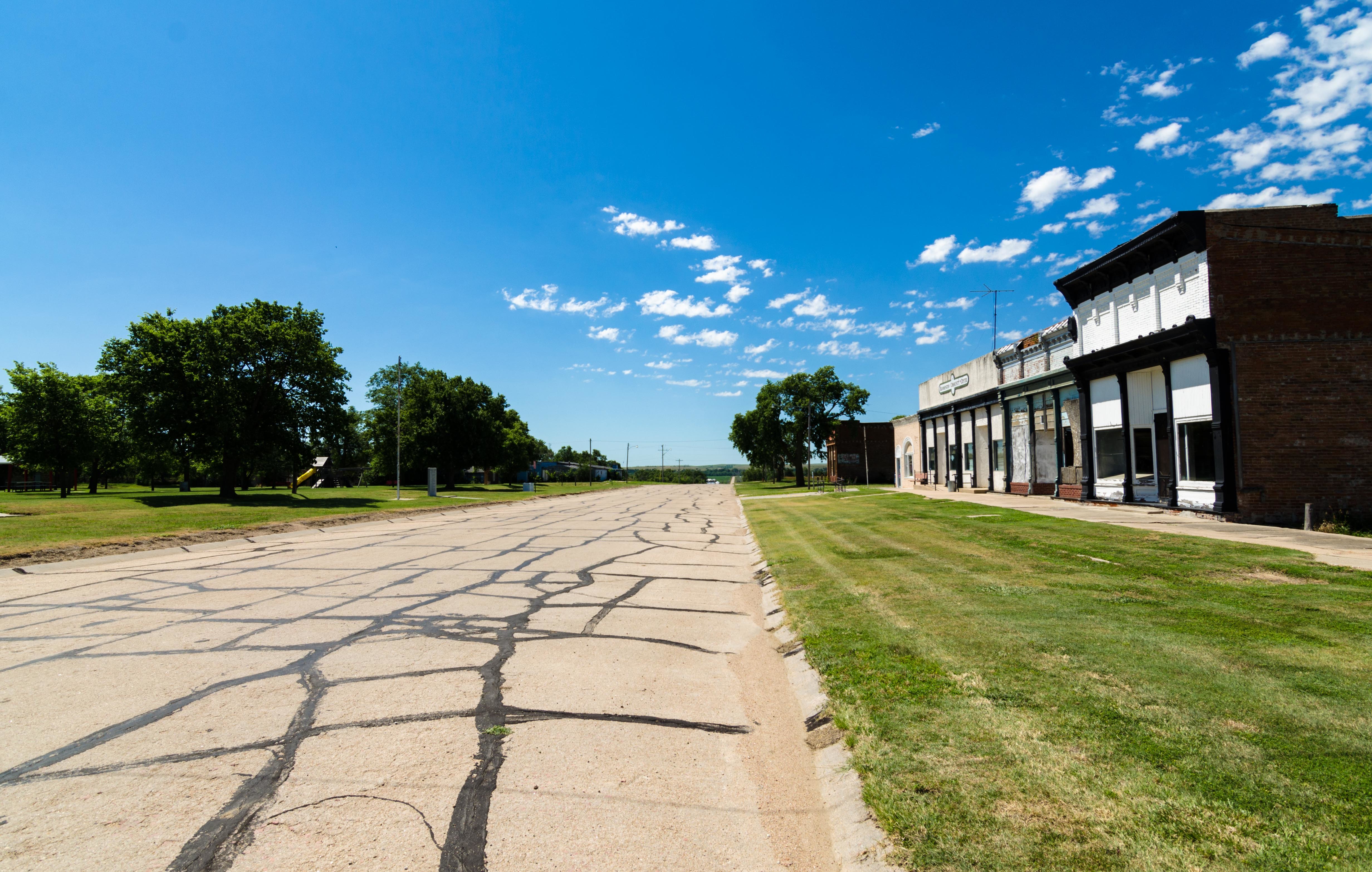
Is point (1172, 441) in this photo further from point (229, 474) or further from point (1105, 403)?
point (229, 474)

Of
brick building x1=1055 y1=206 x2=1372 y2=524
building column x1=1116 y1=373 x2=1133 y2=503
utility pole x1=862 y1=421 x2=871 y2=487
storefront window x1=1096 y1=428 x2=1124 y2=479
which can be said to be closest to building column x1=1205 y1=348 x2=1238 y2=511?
brick building x1=1055 y1=206 x2=1372 y2=524

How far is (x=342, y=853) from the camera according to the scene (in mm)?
2885

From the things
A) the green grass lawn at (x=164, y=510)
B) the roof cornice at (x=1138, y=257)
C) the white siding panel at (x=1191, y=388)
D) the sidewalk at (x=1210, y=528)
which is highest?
the roof cornice at (x=1138, y=257)

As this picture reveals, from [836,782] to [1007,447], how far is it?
28.7m

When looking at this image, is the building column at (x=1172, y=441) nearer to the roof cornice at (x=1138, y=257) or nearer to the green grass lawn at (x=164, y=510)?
the roof cornice at (x=1138, y=257)

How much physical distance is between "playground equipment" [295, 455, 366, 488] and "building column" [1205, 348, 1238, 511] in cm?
Result: 7183

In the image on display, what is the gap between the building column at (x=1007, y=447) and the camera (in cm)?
2848

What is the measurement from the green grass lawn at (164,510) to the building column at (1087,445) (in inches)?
1094

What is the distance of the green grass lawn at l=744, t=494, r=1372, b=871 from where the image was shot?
2811mm

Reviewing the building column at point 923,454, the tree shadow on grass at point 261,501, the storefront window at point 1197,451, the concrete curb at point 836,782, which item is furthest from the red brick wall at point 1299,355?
the tree shadow on grass at point 261,501

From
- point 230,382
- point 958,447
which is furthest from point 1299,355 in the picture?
point 230,382

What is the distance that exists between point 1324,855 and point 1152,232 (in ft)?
65.3

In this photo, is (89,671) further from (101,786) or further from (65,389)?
(65,389)

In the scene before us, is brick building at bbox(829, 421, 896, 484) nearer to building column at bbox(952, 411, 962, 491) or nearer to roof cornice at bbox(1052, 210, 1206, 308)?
building column at bbox(952, 411, 962, 491)
